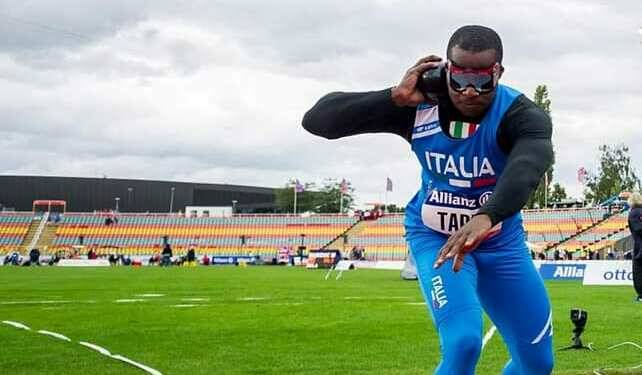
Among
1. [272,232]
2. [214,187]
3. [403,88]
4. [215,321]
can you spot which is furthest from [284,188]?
[403,88]

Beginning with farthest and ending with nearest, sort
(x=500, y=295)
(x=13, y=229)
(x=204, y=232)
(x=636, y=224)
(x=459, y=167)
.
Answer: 1. (x=204, y=232)
2. (x=13, y=229)
3. (x=636, y=224)
4. (x=500, y=295)
5. (x=459, y=167)

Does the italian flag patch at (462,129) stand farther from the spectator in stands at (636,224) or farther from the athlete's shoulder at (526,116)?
the spectator in stands at (636,224)

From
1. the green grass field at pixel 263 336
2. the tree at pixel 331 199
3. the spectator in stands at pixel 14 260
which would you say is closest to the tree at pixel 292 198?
the tree at pixel 331 199

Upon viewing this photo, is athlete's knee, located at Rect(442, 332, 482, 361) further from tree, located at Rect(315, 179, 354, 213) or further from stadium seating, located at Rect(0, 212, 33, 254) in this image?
tree, located at Rect(315, 179, 354, 213)

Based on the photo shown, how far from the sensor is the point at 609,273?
33625 mm

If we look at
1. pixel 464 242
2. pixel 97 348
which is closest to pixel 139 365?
pixel 97 348

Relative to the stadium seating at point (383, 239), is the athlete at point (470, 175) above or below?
below

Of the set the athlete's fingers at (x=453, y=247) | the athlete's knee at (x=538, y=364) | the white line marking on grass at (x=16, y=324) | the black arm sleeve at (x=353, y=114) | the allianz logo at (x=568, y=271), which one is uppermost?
the black arm sleeve at (x=353, y=114)

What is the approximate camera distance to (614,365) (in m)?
10.5

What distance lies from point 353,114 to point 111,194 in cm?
15244

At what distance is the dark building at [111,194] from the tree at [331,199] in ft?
41.3

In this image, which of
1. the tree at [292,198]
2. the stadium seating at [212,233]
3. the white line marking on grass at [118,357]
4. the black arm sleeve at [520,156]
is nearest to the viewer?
the black arm sleeve at [520,156]

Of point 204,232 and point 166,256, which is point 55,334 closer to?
point 166,256

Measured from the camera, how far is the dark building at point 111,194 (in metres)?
151
